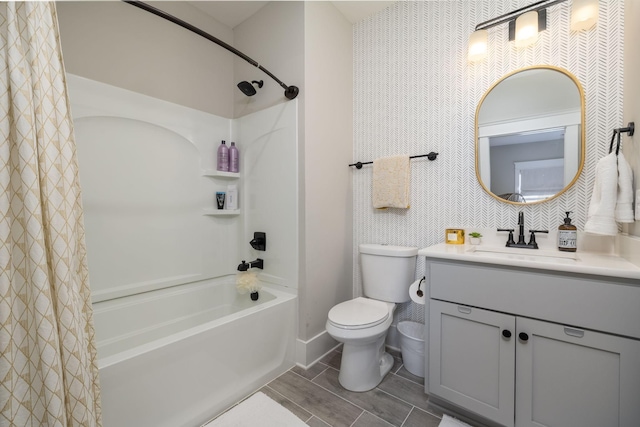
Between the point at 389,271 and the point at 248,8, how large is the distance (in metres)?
2.35

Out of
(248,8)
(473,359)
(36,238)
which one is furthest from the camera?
(248,8)

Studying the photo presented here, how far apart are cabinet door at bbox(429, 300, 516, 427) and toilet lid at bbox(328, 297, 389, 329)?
1.07ft

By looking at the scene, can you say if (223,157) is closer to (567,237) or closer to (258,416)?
(258,416)

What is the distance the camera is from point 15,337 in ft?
2.60

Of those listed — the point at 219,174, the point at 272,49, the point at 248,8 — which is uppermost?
the point at 248,8

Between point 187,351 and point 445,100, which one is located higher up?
point 445,100

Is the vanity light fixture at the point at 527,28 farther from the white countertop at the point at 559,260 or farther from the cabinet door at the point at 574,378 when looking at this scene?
the cabinet door at the point at 574,378

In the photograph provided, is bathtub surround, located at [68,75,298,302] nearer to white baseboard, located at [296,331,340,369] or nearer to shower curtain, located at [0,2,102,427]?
white baseboard, located at [296,331,340,369]

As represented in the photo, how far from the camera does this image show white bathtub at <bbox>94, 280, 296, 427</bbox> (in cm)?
111

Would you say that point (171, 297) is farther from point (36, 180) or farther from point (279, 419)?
point (36, 180)

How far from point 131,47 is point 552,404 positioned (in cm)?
305

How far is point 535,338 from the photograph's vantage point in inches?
43.9

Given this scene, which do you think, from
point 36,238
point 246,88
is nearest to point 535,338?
point 36,238

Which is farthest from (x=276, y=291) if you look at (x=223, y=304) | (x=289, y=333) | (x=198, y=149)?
(x=198, y=149)
